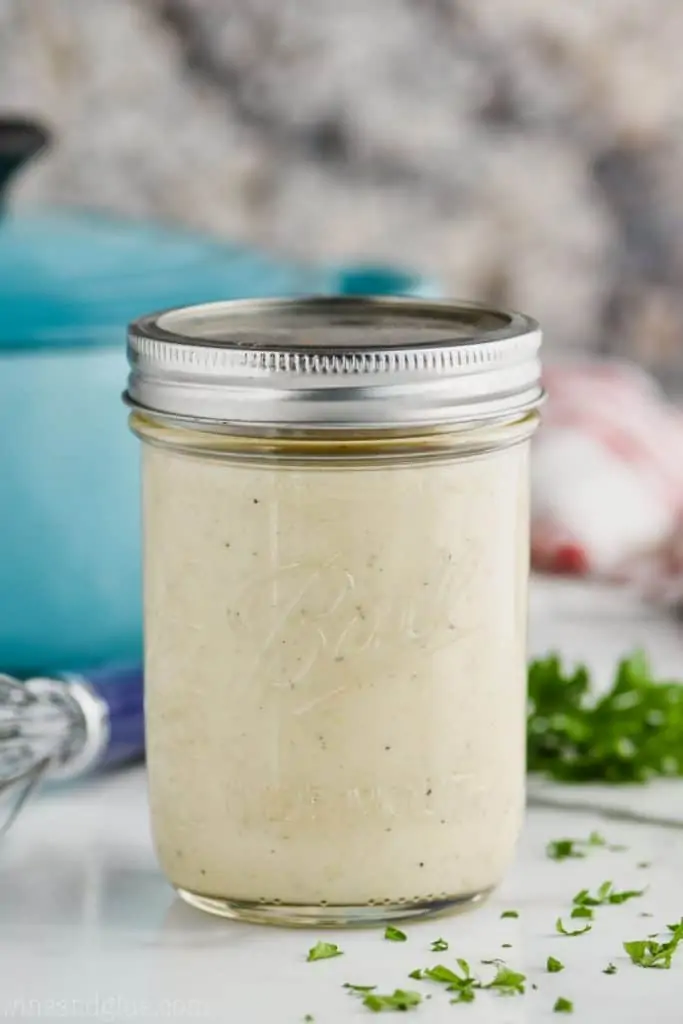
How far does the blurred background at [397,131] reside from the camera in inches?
62.2

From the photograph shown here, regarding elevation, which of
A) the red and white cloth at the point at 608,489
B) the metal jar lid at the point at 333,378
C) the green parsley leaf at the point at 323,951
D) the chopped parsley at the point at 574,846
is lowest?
the chopped parsley at the point at 574,846

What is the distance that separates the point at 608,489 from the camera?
1.33 metres

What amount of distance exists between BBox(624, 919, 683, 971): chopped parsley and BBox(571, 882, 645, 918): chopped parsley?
5 centimetres

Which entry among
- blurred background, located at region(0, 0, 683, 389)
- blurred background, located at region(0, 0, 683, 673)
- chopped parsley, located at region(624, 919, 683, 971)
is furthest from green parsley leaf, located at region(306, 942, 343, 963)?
blurred background, located at region(0, 0, 683, 389)

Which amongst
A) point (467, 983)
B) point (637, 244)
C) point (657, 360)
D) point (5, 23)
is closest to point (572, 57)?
point (637, 244)

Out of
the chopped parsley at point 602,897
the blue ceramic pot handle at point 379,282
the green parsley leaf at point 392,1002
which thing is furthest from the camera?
the blue ceramic pot handle at point 379,282

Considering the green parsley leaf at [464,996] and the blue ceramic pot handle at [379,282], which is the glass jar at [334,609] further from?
the blue ceramic pot handle at [379,282]

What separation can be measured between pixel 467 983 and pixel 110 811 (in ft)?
0.95

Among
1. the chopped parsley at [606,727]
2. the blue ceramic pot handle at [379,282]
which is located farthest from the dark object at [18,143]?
the chopped parsley at [606,727]

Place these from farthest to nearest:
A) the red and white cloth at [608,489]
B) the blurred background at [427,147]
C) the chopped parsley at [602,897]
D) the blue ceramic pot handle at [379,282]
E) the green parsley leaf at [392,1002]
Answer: the blurred background at [427,147] → the red and white cloth at [608,489] → the blue ceramic pot handle at [379,282] → the chopped parsley at [602,897] → the green parsley leaf at [392,1002]

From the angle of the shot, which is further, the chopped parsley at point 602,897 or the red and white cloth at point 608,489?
the red and white cloth at point 608,489

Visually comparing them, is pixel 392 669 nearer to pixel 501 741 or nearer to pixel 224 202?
pixel 501 741

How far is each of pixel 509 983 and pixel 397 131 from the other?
1.12 metres

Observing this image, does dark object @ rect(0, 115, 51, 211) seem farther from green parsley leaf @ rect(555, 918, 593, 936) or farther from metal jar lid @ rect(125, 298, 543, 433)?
green parsley leaf @ rect(555, 918, 593, 936)
